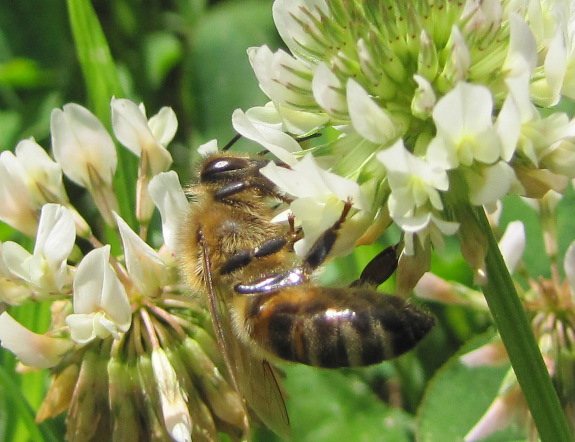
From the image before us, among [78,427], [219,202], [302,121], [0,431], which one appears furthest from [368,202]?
[0,431]

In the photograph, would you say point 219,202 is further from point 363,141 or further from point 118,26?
point 118,26

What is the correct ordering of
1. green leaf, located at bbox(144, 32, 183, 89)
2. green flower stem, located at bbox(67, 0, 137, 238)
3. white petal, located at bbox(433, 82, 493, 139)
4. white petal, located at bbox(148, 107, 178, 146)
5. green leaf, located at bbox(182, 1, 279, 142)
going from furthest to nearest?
green leaf, located at bbox(144, 32, 183, 89), green leaf, located at bbox(182, 1, 279, 142), green flower stem, located at bbox(67, 0, 137, 238), white petal, located at bbox(148, 107, 178, 146), white petal, located at bbox(433, 82, 493, 139)

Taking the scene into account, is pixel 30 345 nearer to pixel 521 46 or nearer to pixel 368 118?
pixel 368 118

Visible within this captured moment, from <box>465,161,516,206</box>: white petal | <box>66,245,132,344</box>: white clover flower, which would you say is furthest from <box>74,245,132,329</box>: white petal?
<box>465,161,516,206</box>: white petal

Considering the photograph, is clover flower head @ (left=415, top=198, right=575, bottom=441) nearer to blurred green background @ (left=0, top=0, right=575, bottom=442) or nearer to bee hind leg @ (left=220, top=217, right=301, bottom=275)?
blurred green background @ (left=0, top=0, right=575, bottom=442)

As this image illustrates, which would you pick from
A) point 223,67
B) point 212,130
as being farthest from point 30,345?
point 223,67

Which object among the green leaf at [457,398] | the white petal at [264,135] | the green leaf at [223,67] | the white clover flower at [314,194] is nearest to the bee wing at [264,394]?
the white clover flower at [314,194]

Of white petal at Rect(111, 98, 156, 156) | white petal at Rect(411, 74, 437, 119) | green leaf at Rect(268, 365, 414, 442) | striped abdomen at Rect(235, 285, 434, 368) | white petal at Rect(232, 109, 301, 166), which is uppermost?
white petal at Rect(411, 74, 437, 119)
